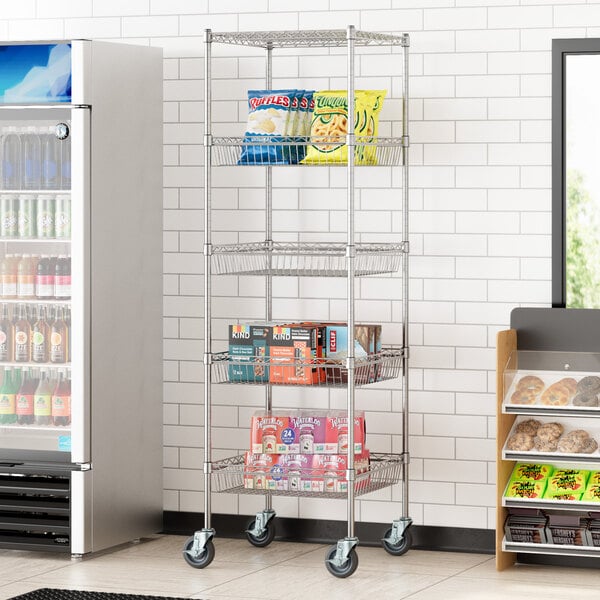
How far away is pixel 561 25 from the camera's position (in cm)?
550

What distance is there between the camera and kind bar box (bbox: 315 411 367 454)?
5.38 meters

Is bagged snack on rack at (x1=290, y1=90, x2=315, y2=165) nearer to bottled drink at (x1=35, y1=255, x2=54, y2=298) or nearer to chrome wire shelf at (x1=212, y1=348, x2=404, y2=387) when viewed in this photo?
chrome wire shelf at (x1=212, y1=348, x2=404, y2=387)

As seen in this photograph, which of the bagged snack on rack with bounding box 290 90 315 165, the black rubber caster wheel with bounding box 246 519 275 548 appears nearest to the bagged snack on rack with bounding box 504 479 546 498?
the black rubber caster wheel with bounding box 246 519 275 548

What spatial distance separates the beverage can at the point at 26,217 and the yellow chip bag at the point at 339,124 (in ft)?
3.97

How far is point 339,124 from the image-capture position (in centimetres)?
537

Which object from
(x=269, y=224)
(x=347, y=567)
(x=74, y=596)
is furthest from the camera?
(x=269, y=224)

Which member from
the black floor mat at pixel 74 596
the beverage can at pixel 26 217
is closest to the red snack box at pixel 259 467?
the black floor mat at pixel 74 596

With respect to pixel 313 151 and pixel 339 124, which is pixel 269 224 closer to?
pixel 313 151

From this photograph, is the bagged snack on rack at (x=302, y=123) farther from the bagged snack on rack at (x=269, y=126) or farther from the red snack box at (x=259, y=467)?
the red snack box at (x=259, y=467)

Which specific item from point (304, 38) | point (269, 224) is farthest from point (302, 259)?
point (304, 38)

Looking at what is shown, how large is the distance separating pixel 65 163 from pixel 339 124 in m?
1.19

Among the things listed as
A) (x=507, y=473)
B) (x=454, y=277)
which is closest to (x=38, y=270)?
(x=454, y=277)

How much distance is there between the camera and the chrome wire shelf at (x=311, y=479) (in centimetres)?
534

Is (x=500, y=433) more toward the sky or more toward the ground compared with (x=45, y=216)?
more toward the ground
